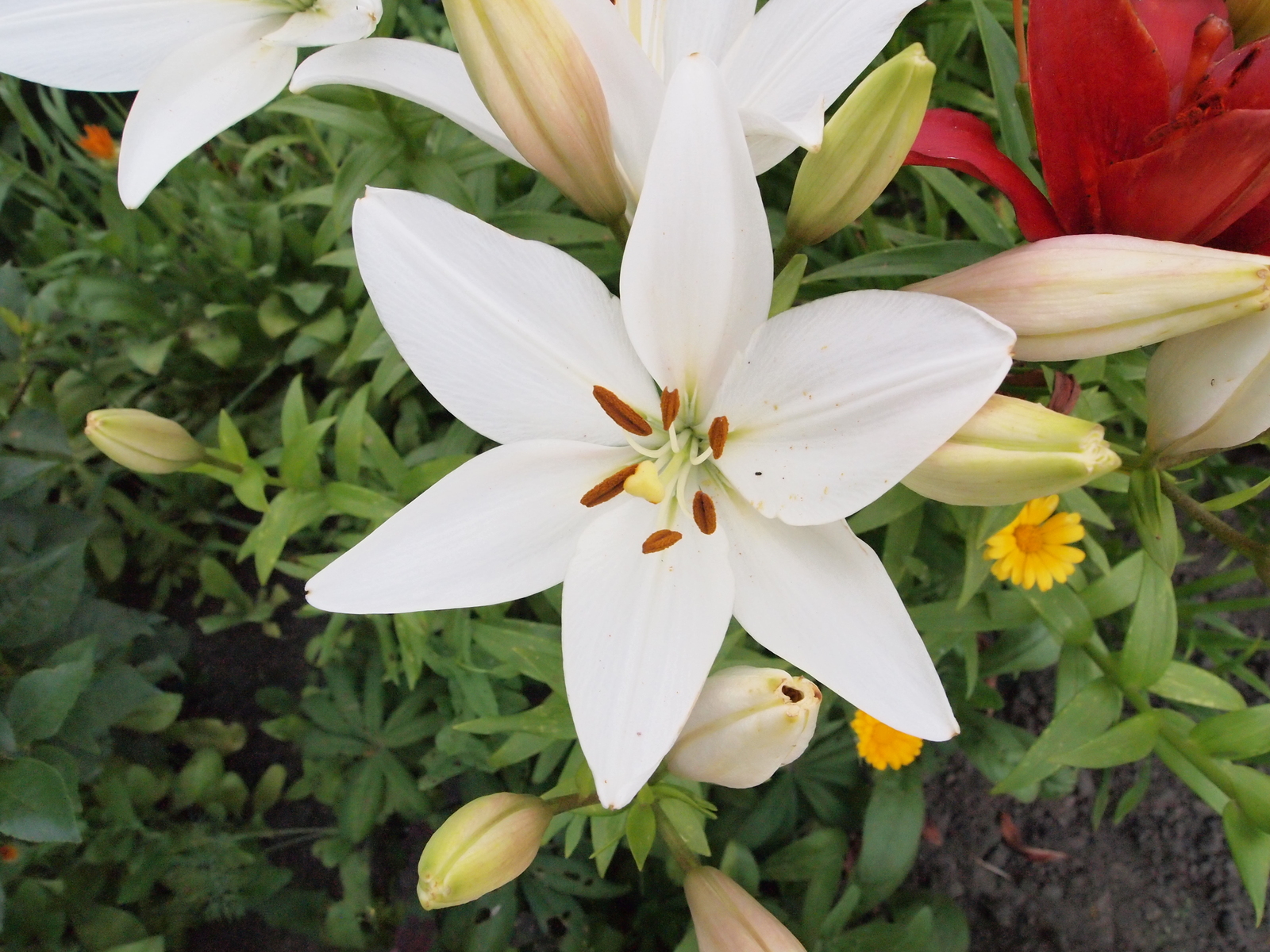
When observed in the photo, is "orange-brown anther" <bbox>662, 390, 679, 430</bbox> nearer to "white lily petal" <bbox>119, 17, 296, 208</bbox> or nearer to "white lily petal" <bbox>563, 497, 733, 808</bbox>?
"white lily petal" <bbox>563, 497, 733, 808</bbox>

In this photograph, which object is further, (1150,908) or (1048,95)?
(1150,908)

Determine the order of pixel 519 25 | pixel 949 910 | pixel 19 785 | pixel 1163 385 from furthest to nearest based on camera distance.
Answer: pixel 949 910 → pixel 19 785 → pixel 1163 385 → pixel 519 25

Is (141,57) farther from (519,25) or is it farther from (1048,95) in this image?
(1048,95)

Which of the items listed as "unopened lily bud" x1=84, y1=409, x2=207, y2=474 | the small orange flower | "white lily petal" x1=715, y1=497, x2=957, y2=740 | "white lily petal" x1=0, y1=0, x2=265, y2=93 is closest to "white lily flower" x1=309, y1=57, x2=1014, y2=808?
"white lily petal" x1=715, y1=497, x2=957, y2=740

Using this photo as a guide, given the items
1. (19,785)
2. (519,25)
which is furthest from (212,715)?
(519,25)

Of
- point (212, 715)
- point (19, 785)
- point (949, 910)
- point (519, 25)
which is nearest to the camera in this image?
point (519, 25)

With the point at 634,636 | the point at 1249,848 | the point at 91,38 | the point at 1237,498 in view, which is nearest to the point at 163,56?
the point at 91,38

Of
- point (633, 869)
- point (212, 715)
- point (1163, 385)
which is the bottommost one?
point (633, 869)
